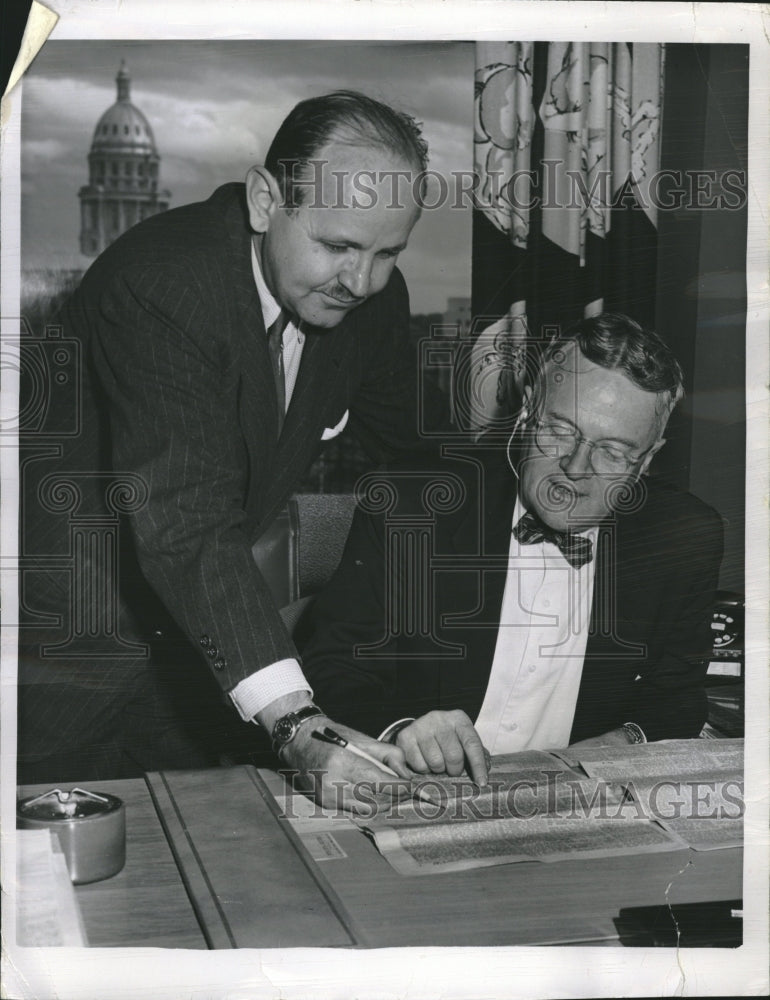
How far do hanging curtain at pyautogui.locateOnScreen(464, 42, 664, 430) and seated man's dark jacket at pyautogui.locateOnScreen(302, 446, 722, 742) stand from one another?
17cm

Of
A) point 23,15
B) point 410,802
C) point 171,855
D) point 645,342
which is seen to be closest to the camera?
point 171,855

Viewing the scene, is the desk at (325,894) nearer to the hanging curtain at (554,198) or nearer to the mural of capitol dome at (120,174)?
the hanging curtain at (554,198)

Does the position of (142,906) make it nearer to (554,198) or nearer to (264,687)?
(264,687)

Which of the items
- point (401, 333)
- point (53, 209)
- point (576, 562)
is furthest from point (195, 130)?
point (576, 562)

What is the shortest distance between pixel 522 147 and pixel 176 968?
1.32m

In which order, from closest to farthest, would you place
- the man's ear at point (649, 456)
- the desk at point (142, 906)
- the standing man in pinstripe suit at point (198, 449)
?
the desk at point (142, 906) → the standing man in pinstripe suit at point (198, 449) → the man's ear at point (649, 456)

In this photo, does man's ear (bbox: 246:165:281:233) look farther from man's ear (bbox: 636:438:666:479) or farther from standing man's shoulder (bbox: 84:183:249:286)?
man's ear (bbox: 636:438:666:479)

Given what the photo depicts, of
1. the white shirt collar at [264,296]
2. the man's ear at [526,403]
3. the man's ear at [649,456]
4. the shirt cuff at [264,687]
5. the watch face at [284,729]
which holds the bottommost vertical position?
the watch face at [284,729]

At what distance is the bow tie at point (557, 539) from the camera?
164cm

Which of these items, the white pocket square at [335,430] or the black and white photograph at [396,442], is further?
the white pocket square at [335,430]

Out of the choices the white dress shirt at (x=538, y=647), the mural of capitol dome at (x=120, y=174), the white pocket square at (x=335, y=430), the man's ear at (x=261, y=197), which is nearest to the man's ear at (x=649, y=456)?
the white dress shirt at (x=538, y=647)

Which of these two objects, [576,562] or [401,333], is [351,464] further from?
[576,562]

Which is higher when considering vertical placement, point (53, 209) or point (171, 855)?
point (53, 209)

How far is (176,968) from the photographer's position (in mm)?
1338
